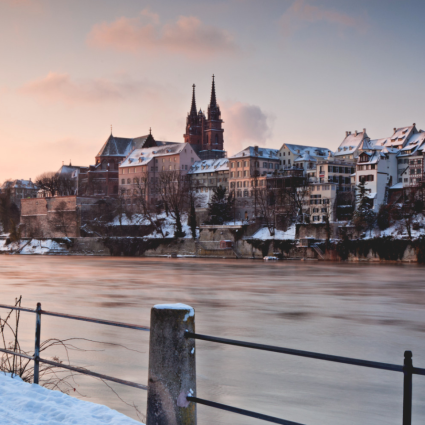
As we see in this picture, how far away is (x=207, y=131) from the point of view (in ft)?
392

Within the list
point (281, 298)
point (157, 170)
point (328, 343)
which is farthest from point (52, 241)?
point (328, 343)

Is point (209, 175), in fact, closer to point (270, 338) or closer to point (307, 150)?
point (307, 150)

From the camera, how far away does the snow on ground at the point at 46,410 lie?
4.55m

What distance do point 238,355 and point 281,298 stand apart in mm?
12414

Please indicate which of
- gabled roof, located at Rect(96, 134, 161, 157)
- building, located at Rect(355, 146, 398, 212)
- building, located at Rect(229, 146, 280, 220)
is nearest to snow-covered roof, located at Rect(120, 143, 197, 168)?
gabled roof, located at Rect(96, 134, 161, 157)

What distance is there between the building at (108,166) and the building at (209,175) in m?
15.1

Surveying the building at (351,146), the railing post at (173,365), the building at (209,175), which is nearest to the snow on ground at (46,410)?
the railing post at (173,365)

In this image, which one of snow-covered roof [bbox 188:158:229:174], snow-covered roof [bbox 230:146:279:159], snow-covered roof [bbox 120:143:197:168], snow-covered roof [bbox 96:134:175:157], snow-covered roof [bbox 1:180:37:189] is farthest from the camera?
snow-covered roof [bbox 1:180:37:189]

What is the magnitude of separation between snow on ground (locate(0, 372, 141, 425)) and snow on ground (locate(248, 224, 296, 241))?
62506 mm

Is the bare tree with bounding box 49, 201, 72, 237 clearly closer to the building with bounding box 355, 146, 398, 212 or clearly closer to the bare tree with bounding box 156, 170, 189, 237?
the bare tree with bounding box 156, 170, 189, 237

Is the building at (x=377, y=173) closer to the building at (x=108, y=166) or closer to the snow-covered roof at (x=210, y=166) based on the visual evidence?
the snow-covered roof at (x=210, y=166)

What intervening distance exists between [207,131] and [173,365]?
117 m

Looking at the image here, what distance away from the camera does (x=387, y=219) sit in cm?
6191

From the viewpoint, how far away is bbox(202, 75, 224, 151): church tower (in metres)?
118
